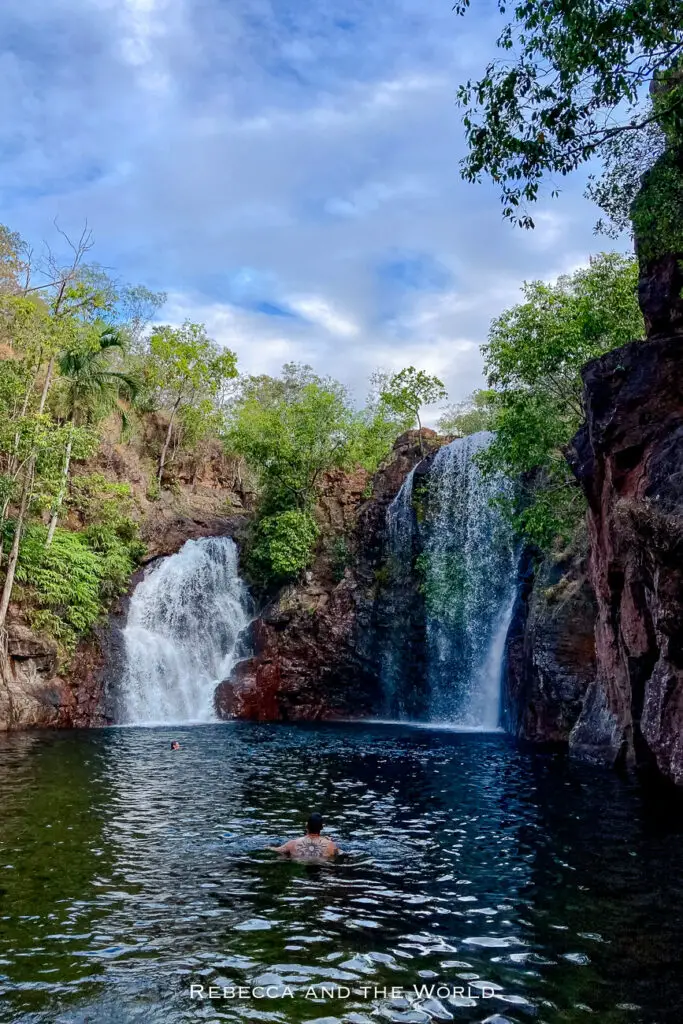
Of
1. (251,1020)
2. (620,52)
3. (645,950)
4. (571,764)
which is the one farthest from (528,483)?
(251,1020)

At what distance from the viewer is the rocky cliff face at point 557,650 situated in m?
23.0

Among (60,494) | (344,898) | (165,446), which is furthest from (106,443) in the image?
(344,898)

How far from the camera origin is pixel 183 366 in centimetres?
4822

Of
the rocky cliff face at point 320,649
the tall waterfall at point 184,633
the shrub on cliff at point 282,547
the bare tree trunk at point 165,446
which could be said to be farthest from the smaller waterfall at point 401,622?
the bare tree trunk at point 165,446

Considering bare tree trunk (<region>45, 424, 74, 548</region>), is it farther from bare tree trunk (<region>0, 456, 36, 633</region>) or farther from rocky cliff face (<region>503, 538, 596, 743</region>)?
rocky cliff face (<region>503, 538, 596, 743</region>)

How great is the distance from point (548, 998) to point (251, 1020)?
2.71 meters

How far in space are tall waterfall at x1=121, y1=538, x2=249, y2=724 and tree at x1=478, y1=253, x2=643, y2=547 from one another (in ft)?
52.4

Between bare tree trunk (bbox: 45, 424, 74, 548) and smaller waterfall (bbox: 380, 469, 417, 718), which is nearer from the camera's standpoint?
bare tree trunk (bbox: 45, 424, 74, 548)

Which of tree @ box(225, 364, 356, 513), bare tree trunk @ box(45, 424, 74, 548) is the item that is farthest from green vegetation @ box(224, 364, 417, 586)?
bare tree trunk @ box(45, 424, 74, 548)

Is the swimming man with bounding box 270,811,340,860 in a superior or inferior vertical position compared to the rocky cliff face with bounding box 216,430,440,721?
inferior

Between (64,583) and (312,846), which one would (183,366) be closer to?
(64,583)

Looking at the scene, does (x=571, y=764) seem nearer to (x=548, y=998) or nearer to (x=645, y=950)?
(x=645, y=950)

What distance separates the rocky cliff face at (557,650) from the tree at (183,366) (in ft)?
94.1

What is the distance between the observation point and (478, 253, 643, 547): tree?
82.5ft
